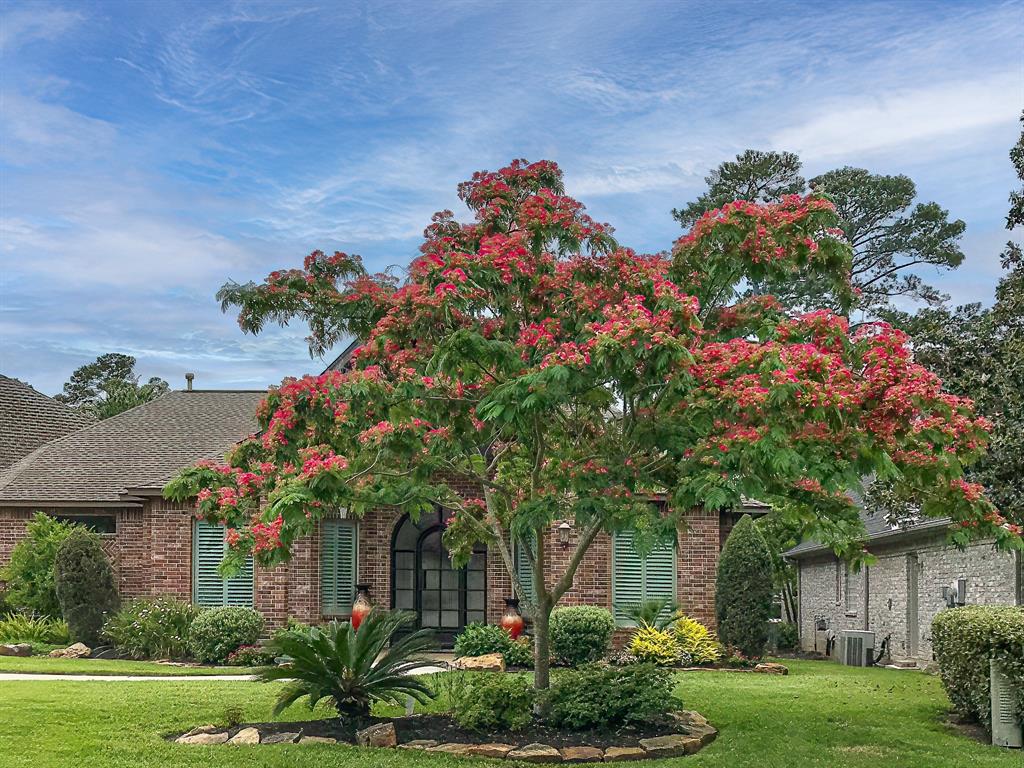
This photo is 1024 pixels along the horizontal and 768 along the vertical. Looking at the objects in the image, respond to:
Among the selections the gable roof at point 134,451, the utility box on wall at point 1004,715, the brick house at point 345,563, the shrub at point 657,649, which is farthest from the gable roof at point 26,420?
the utility box on wall at point 1004,715

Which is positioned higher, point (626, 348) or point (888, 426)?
point (626, 348)

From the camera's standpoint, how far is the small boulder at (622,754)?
11.5 metres

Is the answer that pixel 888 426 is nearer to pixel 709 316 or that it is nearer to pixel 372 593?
pixel 709 316

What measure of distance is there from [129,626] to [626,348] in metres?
14.6

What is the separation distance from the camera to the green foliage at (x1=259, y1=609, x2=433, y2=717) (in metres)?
12.4

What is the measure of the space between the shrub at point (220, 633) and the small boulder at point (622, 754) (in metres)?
10.6

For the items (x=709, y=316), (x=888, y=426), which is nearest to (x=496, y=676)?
(x=709, y=316)

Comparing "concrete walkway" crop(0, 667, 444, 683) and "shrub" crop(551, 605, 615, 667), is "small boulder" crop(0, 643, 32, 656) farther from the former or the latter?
"shrub" crop(551, 605, 615, 667)

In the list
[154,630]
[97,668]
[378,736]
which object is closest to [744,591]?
[154,630]

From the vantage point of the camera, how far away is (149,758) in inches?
440

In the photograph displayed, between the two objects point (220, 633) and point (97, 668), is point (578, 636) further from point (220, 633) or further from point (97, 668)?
point (97, 668)

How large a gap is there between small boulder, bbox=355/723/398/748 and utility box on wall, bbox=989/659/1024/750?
20.2 ft

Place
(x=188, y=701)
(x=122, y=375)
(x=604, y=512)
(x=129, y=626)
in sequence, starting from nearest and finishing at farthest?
(x=604, y=512), (x=188, y=701), (x=129, y=626), (x=122, y=375)

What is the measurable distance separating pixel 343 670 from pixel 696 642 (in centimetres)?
990
